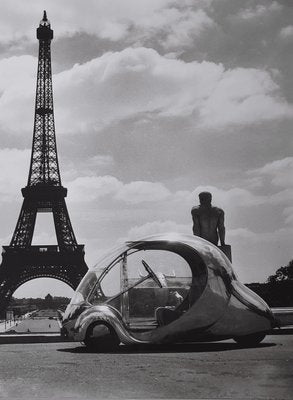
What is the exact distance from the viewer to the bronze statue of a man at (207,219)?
10758mm

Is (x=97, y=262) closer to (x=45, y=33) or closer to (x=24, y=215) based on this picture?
(x=24, y=215)

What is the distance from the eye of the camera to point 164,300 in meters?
8.62

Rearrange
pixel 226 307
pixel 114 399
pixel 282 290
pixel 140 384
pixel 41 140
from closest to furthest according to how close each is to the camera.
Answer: pixel 114 399 → pixel 140 384 → pixel 226 307 → pixel 282 290 → pixel 41 140

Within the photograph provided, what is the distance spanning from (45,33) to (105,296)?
48.6m

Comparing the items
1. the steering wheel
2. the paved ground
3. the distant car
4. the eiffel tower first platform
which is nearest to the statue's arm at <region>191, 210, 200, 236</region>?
the distant car

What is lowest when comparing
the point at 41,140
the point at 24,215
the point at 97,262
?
the point at 97,262

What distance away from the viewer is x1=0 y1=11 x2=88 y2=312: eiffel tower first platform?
4888cm

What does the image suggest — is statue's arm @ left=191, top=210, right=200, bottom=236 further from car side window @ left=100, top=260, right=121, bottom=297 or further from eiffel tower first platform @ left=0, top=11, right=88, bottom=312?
eiffel tower first platform @ left=0, top=11, right=88, bottom=312

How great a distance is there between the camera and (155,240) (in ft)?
28.9

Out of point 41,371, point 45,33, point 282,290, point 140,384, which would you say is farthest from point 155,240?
point 45,33

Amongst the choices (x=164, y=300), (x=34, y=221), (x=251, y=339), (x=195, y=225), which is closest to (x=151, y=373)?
(x=164, y=300)

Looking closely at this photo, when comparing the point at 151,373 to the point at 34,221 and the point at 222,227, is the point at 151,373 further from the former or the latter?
the point at 34,221

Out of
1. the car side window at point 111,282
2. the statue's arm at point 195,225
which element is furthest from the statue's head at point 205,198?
the car side window at point 111,282

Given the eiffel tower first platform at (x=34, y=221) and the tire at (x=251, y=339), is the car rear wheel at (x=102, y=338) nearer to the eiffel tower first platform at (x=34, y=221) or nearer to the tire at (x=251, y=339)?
the tire at (x=251, y=339)
